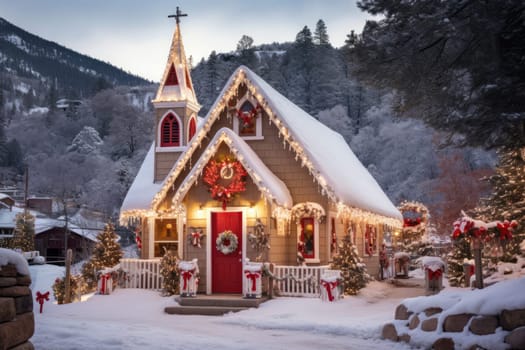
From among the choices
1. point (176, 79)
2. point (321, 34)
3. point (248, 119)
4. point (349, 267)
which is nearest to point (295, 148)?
point (248, 119)

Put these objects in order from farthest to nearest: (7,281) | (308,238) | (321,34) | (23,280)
→ (321,34) < (308,238) < (23,280) < (7,281)

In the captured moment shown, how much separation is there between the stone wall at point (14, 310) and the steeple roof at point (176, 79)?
52.0 ft

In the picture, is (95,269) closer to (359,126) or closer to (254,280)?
(254,280)

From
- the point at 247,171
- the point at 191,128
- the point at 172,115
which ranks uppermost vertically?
the point at 172,115

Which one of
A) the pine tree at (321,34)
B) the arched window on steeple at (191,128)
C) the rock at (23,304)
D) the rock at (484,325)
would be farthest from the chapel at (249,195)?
the pine tree at (321,34)

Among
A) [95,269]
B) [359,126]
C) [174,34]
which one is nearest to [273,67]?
[359,126]

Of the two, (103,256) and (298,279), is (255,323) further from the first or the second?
(103,256)

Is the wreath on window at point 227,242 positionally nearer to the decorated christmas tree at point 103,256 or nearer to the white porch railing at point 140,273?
the white porch railing at point 140,273

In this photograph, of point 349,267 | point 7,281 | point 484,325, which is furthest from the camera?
point 349,267

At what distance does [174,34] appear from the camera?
23.6 m

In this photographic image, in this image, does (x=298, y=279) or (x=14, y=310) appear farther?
(x=298, y=279)

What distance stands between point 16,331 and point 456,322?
6.45m

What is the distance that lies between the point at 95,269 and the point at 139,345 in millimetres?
11055

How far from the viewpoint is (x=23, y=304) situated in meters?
7.56
